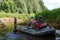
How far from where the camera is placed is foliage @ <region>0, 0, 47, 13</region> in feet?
149

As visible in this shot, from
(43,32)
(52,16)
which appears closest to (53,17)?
(52,16)

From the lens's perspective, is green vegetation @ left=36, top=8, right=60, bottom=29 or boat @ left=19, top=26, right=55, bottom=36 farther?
green vegetation @ left=36, top=8, right=60, bottom=29

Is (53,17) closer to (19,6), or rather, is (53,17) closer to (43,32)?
(19,6)

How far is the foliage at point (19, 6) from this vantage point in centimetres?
4531

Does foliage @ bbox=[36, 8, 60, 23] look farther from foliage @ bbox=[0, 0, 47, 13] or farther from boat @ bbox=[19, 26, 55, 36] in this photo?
boat @ bbox=[19, 26, 55, 36]

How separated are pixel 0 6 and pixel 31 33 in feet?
88.7

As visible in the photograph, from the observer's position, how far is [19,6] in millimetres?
47781

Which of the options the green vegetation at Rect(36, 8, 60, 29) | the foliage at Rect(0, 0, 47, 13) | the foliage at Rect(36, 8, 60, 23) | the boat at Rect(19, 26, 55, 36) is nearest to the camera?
the boat at Rect(19, 26, 55, 36)

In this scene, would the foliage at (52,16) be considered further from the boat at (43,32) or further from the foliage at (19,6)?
the boat at (43,32)

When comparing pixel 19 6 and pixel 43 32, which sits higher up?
pixel 43 32

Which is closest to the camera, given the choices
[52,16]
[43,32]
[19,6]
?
[43,32]

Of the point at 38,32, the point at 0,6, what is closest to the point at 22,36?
the point at 38,32

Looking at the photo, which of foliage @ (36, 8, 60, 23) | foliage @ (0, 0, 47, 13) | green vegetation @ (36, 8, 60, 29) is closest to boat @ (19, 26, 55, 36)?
green vegetation @ (36, 8, 60, 29)

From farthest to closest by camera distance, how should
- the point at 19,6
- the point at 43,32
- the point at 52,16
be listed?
the point at 19,6
the point at 52,16
the point at 43,32
